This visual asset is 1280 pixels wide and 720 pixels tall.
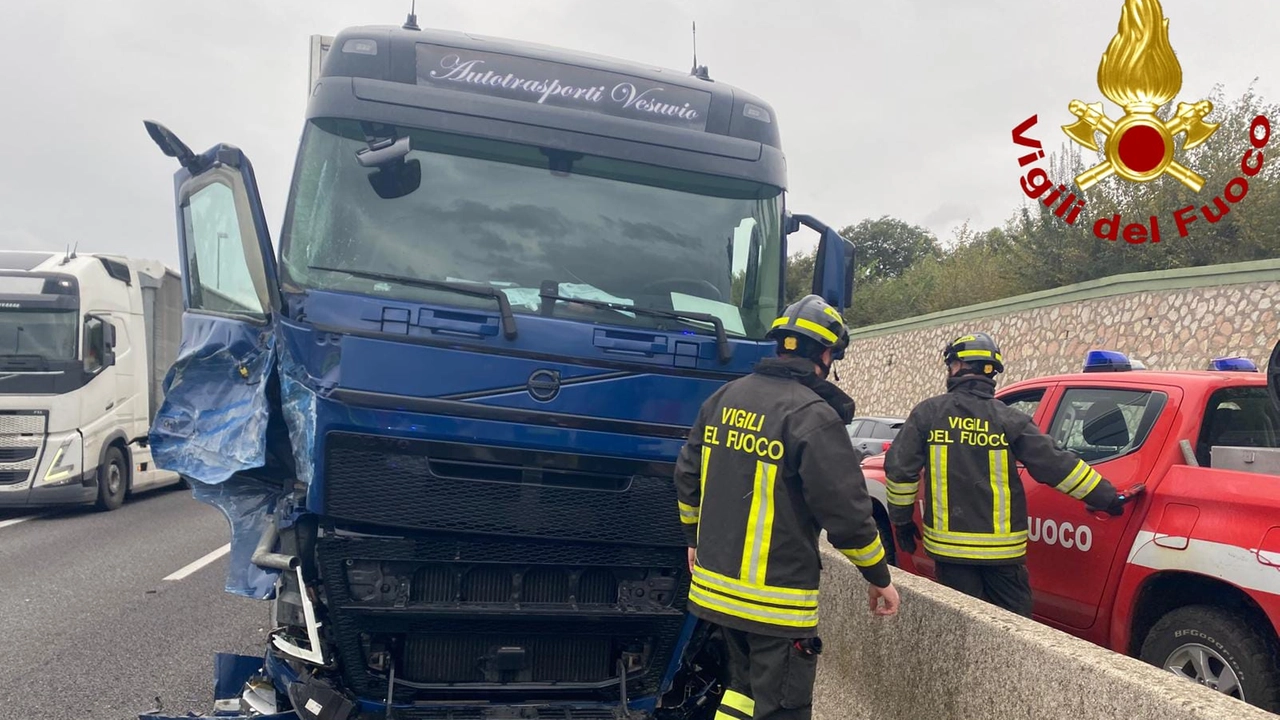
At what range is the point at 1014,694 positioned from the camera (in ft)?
9.59

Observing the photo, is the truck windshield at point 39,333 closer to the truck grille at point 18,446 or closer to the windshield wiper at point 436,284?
the truck grille at point 18,446

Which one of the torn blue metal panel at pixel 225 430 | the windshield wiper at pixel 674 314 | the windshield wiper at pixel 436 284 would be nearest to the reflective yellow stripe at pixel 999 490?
the windshield wiper at pixel 674 314

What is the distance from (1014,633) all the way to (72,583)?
24.7 ft

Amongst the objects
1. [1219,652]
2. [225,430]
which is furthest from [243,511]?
[1219,652]

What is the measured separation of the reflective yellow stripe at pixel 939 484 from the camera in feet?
15.5

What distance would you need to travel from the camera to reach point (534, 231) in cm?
409

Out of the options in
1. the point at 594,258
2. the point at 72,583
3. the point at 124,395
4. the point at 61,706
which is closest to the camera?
the point at 594,258

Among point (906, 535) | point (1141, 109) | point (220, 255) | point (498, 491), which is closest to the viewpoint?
point (498, 491)

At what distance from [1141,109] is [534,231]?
1219 cm

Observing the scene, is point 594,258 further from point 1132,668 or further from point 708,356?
point 1132,668

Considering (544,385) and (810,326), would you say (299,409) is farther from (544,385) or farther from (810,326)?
(810,326)

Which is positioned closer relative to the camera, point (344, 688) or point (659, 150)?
point (344, 688)

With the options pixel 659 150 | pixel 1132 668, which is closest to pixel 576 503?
pixel 659 150

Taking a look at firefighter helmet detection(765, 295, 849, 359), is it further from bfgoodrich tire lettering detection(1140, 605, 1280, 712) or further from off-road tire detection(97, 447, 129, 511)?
off-road tire detection(97, 447, 129, 511)
